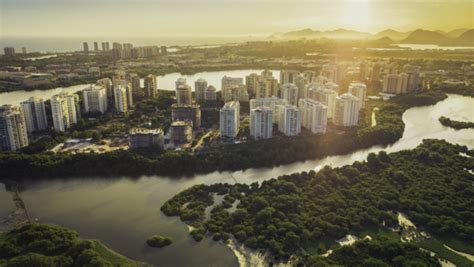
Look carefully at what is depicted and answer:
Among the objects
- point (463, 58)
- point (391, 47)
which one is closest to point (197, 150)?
point (463, 58)

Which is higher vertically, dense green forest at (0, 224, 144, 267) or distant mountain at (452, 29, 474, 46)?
distant mountain at (452, 29, 474, 46)

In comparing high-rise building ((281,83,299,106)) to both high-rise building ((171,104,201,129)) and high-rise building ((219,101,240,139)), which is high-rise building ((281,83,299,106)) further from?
high-rise building ((171,104,201,129))

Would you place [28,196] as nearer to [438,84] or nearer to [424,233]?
[424,233]

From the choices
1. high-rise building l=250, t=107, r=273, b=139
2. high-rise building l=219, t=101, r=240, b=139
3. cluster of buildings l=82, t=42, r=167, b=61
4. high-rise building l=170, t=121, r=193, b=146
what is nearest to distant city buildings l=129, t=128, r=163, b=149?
high-rise building l=170, t=121, r=193, b=146

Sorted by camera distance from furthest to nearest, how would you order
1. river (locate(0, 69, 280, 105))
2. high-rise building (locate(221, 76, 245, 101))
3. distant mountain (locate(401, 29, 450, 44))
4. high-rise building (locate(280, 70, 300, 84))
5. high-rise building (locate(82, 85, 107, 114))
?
1. distant mountain (locate(401, 29, 450, 44))
2. high-rise building (locate(280, 70, 300, 84))
3. river (locate(0, 69, 280, 105))
4. high-rise building (locate(221, 76, 245, 101))
5. high-rise building (locate(82, 85, 107, 114))

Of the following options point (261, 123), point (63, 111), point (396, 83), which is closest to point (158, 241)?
point (261, 123)

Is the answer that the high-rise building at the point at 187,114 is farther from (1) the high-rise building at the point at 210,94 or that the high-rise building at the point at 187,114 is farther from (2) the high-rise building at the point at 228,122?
(1) the high-rise building at the point at 210,94
